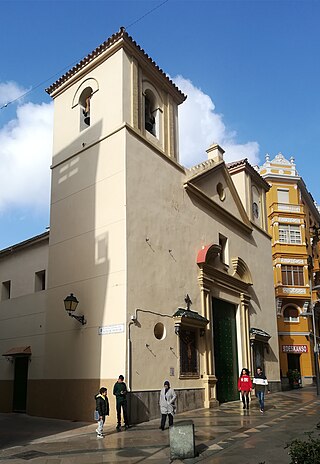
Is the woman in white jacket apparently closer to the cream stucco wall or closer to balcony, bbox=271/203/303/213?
the cream stucco wall

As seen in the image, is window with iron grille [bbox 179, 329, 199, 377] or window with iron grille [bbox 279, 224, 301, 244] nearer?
window with iron grille [bbox 179, 329, 199, 377]

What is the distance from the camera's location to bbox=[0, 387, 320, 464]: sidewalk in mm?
9211

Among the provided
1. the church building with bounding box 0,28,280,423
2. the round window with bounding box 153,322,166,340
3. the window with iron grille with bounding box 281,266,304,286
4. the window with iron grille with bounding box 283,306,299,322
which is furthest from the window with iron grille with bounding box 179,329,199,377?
the window with iron grille with bounding box 283,306,299,322

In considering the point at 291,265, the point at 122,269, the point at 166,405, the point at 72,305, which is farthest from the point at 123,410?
the point at 291,265

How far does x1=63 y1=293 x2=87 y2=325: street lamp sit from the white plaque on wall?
880 mm

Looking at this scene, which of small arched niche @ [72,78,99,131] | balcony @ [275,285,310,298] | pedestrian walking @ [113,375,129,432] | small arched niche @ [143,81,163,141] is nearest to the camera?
pedestrian walking @ [113,375,129,432]

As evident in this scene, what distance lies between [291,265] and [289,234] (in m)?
2.50

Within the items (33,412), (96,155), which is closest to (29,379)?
(33,412)

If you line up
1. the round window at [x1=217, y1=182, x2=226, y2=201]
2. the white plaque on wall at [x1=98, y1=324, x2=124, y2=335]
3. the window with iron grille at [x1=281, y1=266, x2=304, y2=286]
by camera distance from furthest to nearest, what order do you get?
the window with iron grille at [x1=281, y1=266, x2=304, y2=286] < the round window at [x1=217, y1=182, x2=226, y2=201] < the white plaque on wall at [x1=98, y1=324, x2=124, y2=335]

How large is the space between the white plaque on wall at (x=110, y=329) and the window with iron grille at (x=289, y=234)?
24.9 m

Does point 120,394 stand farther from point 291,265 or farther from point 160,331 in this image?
point 291,265

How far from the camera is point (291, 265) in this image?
3641 centimetres

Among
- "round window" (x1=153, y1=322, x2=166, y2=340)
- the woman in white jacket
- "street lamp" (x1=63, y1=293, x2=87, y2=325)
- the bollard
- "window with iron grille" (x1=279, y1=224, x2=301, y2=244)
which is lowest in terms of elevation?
the bollard

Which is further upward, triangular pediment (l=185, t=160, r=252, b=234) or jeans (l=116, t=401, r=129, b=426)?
triangular pediment (l=185, t=160, r=252, b=234)
